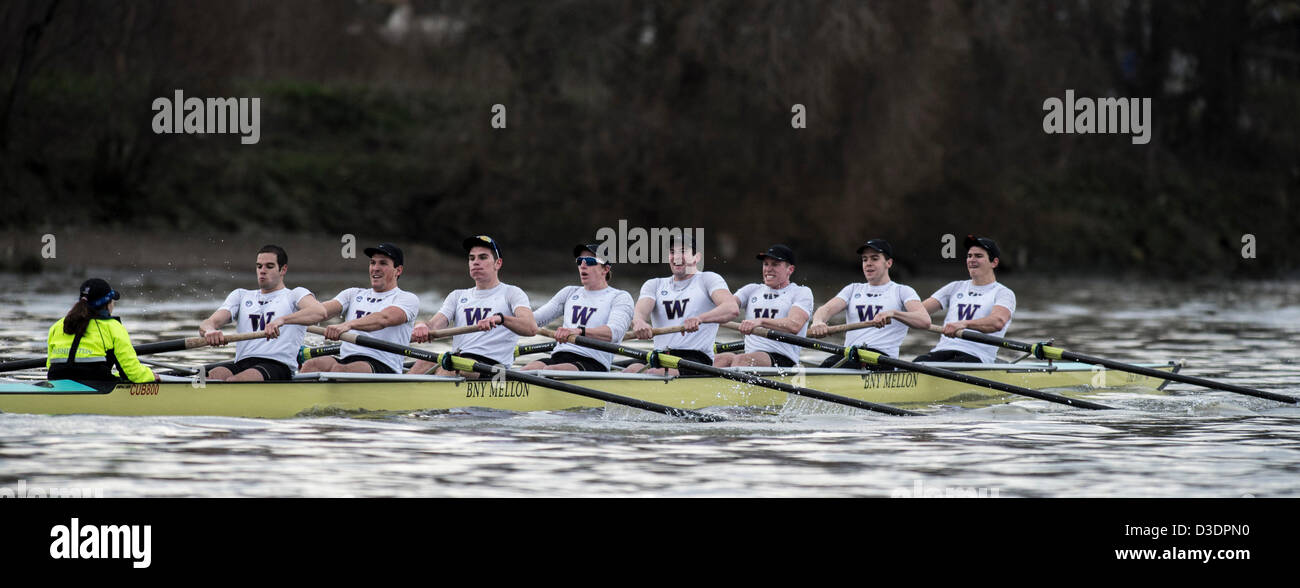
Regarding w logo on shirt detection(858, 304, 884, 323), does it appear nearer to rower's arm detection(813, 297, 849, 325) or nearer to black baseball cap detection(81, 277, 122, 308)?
rower's arm detection(813, 297, 849, 325)

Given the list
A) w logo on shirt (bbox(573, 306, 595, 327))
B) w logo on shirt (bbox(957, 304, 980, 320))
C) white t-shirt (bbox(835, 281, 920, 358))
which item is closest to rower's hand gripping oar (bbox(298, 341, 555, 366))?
w logo on shirt (bbox(573, 306, 595, 327))

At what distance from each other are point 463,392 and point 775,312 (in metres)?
3.08

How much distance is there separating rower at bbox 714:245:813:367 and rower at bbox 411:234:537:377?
1.90 meters

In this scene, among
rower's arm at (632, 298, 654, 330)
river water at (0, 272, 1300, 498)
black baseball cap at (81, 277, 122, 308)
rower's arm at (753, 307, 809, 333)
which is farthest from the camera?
rower's arm at (753, 307, 809, 333)

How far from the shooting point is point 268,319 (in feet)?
42.4

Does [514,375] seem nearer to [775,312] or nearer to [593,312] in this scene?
[593,312]

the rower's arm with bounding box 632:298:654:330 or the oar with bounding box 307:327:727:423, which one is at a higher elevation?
the rower's arm with bounding box 632:298:654:330

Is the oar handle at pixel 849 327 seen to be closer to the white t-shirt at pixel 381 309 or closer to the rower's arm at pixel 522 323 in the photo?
the rower's arm at pixel 522 323

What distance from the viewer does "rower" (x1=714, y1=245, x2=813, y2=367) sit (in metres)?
14.6

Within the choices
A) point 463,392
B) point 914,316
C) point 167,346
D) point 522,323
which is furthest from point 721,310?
point 167,346
